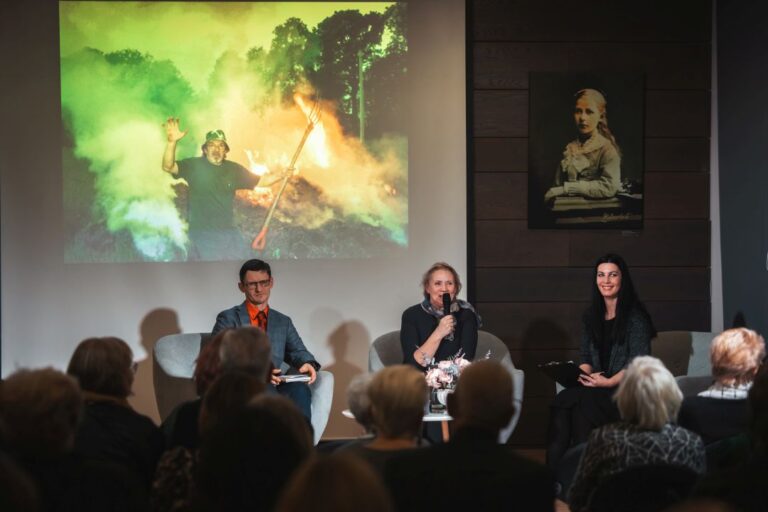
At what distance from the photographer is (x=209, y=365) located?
3.10 metres

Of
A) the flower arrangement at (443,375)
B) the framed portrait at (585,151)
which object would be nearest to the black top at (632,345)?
the flower arrangement at (443,375)

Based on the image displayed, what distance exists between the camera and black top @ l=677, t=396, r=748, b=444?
337cm

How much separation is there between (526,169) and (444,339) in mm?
1276

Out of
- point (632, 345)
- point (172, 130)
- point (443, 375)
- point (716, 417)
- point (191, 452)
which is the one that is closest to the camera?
point (191, 452)

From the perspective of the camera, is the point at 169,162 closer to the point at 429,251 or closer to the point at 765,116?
the point at 429,251

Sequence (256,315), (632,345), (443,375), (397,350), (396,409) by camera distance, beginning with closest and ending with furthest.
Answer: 1. (396,409)
2. (443,375)
3. (632,345)
4. (256,315)
5. (397,350)

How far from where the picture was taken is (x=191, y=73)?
5.35 metres

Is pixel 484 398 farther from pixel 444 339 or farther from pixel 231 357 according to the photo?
pixel 444 339

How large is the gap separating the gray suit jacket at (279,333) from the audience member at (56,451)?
2640 millimetres

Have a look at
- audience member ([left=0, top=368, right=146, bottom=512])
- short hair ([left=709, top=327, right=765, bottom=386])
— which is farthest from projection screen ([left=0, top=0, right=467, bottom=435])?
audience member ([left=0, top=368, right=146, bottom=512])

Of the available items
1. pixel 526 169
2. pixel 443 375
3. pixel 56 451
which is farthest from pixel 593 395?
pixel 56 451

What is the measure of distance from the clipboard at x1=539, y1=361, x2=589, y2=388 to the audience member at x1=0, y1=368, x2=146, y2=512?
2.68 m

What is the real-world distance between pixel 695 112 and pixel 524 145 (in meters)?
1.10

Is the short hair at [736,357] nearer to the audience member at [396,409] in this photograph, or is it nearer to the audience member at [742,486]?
the audience member at [742,486]
